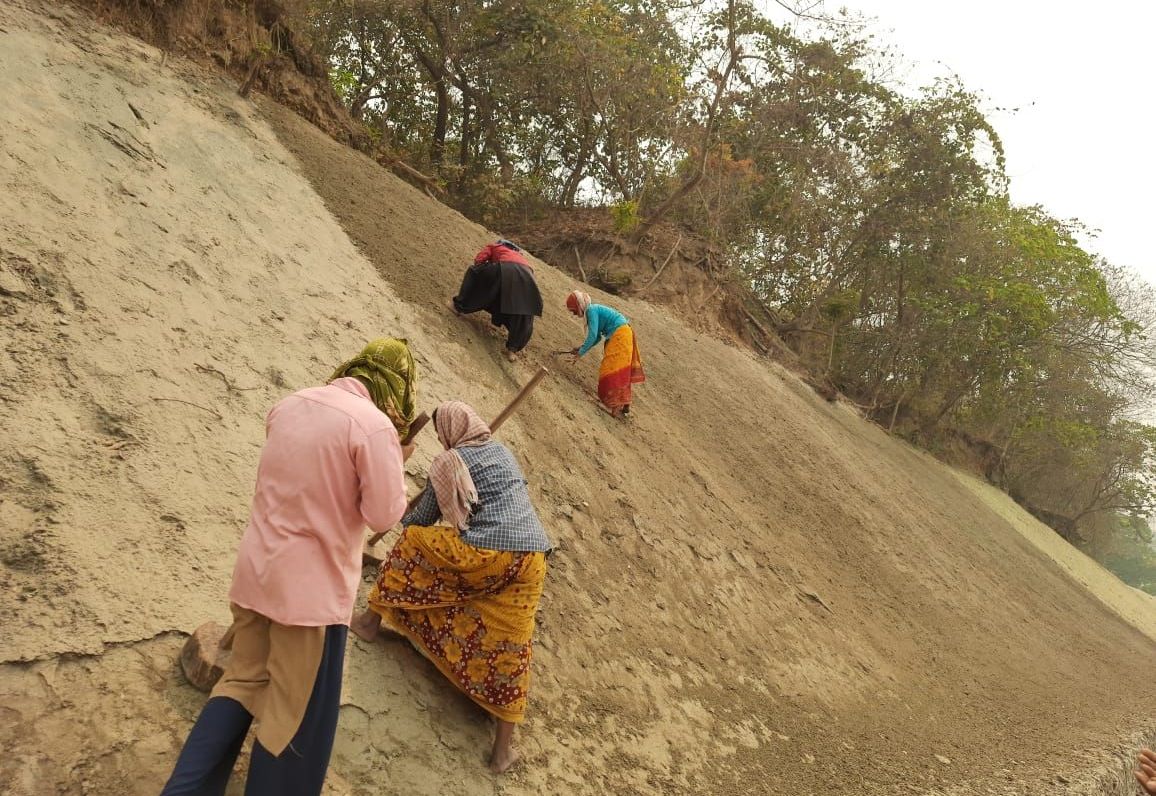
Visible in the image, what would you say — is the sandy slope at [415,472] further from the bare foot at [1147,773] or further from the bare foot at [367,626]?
the bare foot at [1147,773]

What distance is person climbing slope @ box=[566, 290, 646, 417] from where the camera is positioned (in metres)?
6.40

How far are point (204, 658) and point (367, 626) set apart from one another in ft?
2.30

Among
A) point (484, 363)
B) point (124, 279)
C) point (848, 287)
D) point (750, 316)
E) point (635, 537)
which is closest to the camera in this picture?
point (124, 279)

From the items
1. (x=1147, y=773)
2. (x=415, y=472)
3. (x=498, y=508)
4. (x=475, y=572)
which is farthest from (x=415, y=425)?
Answer: (x=1147, y=773)

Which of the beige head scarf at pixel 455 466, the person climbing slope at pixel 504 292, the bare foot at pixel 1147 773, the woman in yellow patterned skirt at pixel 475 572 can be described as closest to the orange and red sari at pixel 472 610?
the woman in yellow patterned skirt at pixel 475 572

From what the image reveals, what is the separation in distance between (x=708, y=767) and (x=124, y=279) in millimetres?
3776

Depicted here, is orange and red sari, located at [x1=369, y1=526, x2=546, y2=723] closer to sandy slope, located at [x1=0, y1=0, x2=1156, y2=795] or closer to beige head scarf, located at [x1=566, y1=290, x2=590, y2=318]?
sandy slope, located at [x1=0, y1=0, x2=1156, y2=795]

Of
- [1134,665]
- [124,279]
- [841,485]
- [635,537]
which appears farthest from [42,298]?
[1134,665]

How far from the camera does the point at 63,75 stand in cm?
509

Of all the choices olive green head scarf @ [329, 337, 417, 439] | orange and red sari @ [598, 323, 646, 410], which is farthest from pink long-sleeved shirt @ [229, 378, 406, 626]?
orange and red sari @ [598, 323, 646, 410]

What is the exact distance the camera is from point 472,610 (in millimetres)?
2754

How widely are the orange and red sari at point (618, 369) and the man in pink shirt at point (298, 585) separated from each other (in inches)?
177

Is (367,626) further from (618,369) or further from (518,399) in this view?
(618,369)

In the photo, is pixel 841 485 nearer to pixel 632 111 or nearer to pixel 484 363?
pixel 484 363
